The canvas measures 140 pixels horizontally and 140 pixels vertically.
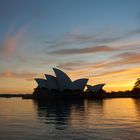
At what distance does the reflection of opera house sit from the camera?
361 feet

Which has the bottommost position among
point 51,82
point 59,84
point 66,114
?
point 66,114

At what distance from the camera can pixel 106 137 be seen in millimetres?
20266

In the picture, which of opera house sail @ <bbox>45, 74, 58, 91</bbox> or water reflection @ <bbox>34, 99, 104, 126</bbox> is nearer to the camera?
water reflection @ <bbox>34, 99, 104, 126</bbox>

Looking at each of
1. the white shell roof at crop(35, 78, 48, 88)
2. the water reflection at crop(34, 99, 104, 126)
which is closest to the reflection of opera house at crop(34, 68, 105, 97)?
the white shell roof at crop(35, 78, 48, 88)

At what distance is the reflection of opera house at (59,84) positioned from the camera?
110 metres

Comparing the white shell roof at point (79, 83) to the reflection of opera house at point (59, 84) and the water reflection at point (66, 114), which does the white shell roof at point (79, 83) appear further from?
the water reflection at point (66, 114)

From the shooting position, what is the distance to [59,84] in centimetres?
11519

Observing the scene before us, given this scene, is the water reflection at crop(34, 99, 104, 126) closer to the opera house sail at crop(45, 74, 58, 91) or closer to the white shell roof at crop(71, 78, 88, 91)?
the opera house sail at crop(45, 74, 58, 91)

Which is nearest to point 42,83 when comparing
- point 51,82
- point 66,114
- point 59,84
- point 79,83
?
point 51,82

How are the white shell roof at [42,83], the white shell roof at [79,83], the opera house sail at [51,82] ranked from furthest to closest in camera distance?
the white shell roof at [79,83]
the white shell roof at [42,83]
the opera house sail at [51,82]

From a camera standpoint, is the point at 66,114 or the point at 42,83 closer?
the point at 66,114

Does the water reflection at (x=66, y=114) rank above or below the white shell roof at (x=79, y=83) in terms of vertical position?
below

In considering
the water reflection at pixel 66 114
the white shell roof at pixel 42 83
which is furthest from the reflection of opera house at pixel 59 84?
the water reflection at pixel 66 114

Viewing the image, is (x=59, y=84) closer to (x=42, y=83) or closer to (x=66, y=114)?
(x=42, y=83)
